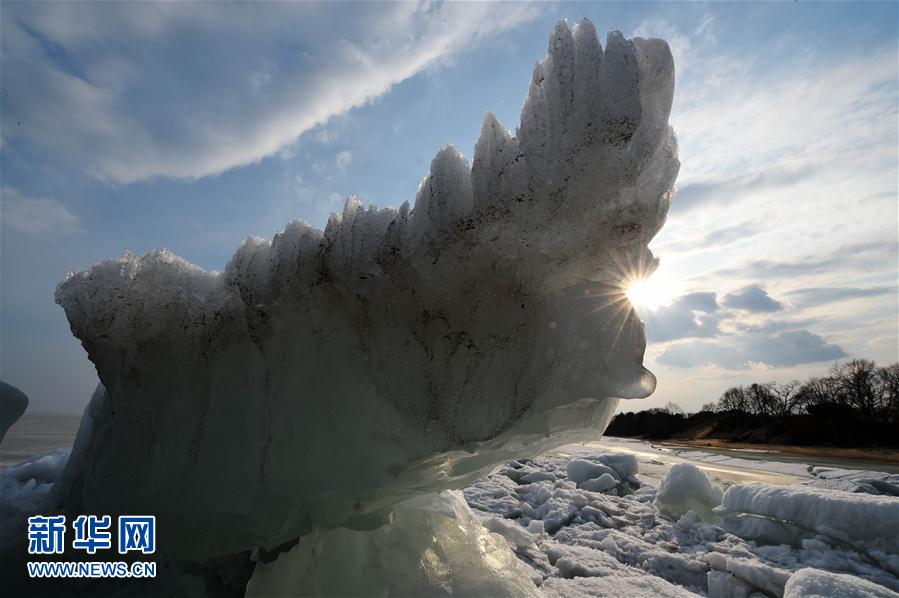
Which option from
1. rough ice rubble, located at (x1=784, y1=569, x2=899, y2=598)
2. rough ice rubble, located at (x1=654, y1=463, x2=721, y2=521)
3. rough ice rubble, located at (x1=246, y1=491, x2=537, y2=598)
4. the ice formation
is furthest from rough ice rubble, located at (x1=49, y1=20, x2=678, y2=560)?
rough ice rubble, located at (x1=654, y1=463, x2=721, y2=521)

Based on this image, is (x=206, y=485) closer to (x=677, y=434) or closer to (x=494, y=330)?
(x=494, y=330)

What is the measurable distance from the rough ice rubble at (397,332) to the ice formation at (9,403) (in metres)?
1.11

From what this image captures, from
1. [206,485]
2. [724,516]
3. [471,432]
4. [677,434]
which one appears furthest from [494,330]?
[677,434]

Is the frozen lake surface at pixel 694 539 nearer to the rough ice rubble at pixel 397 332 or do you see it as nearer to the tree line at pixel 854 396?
the rough ice rubble at pixel 397 332

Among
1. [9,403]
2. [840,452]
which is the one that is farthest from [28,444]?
[840,452]

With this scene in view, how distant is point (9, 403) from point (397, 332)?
2.87 meters

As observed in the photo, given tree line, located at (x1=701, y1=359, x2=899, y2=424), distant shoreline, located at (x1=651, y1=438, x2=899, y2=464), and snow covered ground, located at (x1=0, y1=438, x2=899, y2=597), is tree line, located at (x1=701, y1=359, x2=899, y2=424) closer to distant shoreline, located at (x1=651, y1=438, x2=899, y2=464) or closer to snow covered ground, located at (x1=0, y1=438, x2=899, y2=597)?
distant shoreline, located at (x1=651, y1=438, x2=899, y2=464)

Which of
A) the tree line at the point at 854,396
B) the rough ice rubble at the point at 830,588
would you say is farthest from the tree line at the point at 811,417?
the rough ice rubble at the point at 830,588

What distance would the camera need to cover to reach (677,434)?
45.2 metres

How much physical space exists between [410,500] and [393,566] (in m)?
0.63

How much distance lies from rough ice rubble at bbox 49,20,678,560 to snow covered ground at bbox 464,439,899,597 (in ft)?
4.38

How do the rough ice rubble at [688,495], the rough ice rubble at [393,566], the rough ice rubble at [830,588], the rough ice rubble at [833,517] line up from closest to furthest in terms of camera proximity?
the rough ice rubble at [393,566], the rough ice rubble at [830,588], the rough ice rubble at [833,517], the rough ice rubble at [688,495]

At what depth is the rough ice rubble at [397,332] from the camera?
1.50 metres

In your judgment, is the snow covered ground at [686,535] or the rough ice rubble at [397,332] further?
the snow covered ground at [686,535]
